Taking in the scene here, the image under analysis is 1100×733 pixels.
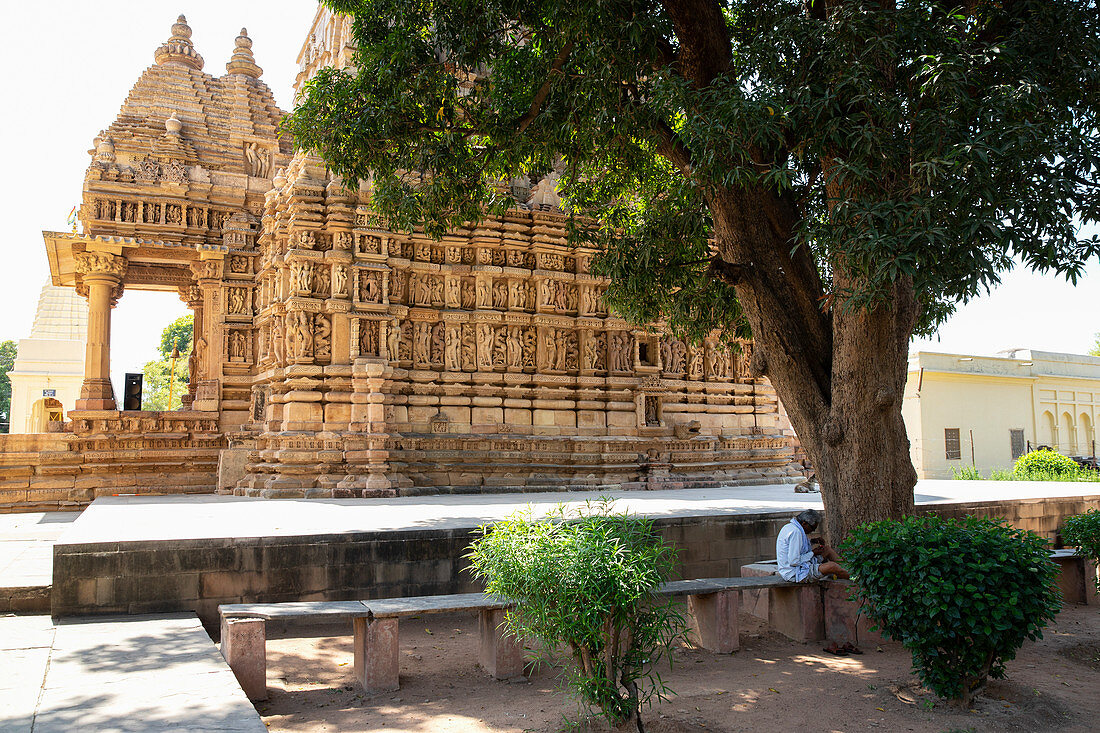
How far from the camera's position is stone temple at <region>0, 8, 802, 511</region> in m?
13.4

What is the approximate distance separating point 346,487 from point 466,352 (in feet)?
11.4

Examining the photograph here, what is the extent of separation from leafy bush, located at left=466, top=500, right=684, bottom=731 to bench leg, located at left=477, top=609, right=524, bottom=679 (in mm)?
1150

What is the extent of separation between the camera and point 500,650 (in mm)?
6133

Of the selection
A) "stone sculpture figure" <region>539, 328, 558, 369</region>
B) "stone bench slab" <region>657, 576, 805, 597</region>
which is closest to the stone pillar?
"stone sculpture figure" <region>539, 328, 558, 369</region>

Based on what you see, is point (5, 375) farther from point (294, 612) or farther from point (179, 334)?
point (294, 612)

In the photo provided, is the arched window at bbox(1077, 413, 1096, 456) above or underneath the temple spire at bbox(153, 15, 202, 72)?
underneath

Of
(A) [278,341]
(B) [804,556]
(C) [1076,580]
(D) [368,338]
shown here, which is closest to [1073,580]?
(C) [1076,580]

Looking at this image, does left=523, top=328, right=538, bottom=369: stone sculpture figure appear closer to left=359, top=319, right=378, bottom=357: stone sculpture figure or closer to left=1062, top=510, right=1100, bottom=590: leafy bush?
left=359, top=319, right=378, bottom=357: stone sculpture figure

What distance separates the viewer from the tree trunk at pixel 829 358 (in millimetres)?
6965

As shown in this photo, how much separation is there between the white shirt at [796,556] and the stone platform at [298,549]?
149 centimetres

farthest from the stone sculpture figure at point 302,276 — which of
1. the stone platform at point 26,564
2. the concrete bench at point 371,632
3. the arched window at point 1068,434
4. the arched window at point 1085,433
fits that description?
the arched window at point 1085,433

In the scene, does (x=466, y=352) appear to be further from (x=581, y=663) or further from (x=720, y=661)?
(x=581, y=663)

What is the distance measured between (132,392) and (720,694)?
18.3 metres

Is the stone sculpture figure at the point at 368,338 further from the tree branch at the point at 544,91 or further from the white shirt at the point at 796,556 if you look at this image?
the white shirt at the point at 796,556
